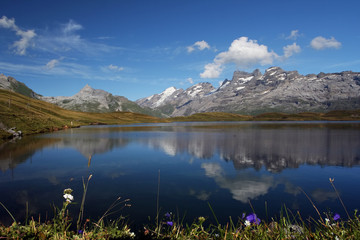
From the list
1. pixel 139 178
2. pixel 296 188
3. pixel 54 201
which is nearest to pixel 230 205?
pixel 296 188

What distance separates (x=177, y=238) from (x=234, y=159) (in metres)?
23.8

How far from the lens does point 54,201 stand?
14469mm

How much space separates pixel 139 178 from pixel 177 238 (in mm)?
14295

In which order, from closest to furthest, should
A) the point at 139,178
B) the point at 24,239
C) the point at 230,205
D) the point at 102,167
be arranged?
the point at 24,239
the point at 230,205
the point at 139,178
the point at 102,167

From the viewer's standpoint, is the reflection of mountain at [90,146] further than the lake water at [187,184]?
Yes

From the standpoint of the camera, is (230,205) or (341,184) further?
(341,184)

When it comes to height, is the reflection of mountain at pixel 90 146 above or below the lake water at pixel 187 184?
below

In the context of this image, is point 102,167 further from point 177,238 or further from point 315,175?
point 315,175

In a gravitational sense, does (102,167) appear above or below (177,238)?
below

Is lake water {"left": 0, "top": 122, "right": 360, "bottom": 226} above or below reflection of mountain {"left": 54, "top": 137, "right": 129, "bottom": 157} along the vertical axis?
above

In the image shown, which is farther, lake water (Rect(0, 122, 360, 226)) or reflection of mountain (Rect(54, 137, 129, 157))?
reflection of mountain (Rect(54, 137, 129, 157))

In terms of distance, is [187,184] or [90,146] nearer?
[187,184]

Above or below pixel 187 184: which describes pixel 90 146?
below

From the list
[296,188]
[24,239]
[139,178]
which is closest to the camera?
[24,239]
